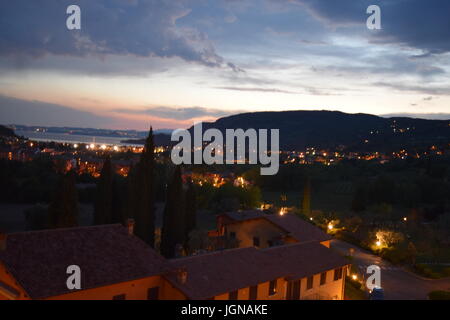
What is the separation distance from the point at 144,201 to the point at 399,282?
15528mm

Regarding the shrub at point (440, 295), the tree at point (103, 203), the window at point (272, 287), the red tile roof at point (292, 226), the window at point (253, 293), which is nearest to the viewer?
the window at point (253, 293)

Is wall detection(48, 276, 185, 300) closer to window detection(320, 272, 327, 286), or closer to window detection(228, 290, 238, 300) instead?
window detection(228, 290, 238, 300)

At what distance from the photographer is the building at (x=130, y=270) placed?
12062 mm

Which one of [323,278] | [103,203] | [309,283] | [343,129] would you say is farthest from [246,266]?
[343,129]

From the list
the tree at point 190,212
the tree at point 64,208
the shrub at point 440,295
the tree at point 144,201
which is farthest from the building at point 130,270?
the tree at point 190,212

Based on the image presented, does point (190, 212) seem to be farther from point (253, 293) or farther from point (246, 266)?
point (253, 293)

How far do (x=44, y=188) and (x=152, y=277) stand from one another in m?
36.6

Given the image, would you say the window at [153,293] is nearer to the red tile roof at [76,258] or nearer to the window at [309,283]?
the red tile roof at [76,258]

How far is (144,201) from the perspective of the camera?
24281mm

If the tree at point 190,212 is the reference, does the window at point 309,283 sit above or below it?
below

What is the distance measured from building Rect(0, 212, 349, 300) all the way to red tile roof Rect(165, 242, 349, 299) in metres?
0.03

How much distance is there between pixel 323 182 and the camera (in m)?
71.1

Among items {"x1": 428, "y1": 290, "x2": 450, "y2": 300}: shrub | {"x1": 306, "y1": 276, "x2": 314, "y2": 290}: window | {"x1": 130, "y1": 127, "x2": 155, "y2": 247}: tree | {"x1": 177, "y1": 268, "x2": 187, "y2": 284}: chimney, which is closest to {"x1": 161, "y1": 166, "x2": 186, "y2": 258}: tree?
{"x1": 130, "y1": 127, "x2": 155, "y2": 247}: tree

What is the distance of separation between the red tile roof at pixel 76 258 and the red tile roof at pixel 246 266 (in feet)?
4.37
